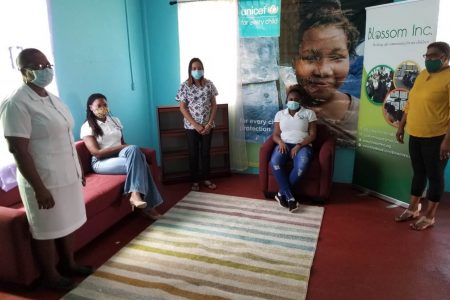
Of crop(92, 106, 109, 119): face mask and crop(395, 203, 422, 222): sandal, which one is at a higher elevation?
crop(92, 106, 109, 119): face mask

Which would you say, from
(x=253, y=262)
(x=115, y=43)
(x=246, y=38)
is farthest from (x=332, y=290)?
(x=115, y=43)

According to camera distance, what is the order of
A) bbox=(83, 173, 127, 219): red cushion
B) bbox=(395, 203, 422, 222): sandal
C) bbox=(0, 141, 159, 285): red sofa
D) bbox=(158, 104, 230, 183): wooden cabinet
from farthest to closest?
bbox=(158, 104, 230, 183): wooden cabinet < bbox=(395, 203, 422, 222): sandal < bbox=(83, 173, 127, 219): red cushion < bbox=(0, 141, 159, 285): red sofa

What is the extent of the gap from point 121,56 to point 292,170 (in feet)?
7.71

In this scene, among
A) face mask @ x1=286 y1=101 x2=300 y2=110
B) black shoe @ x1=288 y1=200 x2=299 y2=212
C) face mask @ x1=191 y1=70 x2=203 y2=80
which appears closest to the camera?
black shoe @ x1=288 y1=200 x2=299 y2=212

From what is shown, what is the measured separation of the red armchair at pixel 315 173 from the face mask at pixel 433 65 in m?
1.09

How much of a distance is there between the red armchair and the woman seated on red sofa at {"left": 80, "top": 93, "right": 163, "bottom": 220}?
111cm

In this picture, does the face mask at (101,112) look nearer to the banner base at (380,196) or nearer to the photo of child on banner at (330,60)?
the photo of child on banner at (330,60)

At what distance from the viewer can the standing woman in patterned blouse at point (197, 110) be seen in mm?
3713

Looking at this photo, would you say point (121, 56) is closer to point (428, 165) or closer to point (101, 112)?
point (101, 112)

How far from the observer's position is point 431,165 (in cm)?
267

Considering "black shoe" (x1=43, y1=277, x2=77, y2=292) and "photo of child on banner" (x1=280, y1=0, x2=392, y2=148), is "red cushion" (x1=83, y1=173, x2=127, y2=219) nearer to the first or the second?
"black shoe" (x1=43, y1=277, x2=77, y2=292)

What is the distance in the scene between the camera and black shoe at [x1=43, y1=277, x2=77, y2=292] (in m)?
2.12

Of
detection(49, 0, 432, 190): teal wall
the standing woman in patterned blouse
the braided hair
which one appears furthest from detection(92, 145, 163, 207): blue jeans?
the standing woman in patterned blouse

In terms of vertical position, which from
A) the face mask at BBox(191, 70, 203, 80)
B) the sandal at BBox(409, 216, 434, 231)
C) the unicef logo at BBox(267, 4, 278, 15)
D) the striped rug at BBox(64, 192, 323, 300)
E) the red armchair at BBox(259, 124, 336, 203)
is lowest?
the striped rug at BBox(64, 192, 323, 300)
